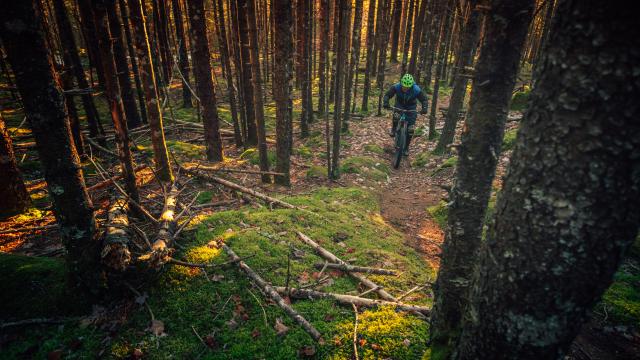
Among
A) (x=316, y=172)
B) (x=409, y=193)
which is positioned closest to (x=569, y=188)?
(x=409, y=193)

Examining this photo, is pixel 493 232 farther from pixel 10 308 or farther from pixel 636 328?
pixel 10 308

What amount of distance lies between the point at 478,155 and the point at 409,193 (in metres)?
7.40

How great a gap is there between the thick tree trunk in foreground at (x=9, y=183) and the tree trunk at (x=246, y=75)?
20.4ft

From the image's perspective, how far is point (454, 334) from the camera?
2.80 meters

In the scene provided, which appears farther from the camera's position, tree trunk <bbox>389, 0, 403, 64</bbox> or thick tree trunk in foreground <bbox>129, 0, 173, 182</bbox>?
tree trunk <bbox>389, 0, 403, 64</bbox>

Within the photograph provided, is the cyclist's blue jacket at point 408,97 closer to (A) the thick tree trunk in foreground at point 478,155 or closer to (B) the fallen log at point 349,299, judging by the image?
(B) the fallen log at point 349,299

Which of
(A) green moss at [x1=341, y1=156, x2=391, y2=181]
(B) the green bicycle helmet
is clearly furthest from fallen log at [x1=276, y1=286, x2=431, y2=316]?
(B) the green bicycle helmet

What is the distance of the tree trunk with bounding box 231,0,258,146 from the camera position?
31.1 ft

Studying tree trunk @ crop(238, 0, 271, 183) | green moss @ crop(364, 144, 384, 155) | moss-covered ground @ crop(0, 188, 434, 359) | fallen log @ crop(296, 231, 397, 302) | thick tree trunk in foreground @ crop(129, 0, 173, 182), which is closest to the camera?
moss-covered ground @ crop(0, 188, 434, 359)

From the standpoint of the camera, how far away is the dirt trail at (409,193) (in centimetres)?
735

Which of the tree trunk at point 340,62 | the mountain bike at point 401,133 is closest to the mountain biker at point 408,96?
the mountain bike at point 401,133

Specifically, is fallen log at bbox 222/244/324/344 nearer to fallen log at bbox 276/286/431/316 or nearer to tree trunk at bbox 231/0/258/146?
fallen log at bbox 276/286/431/316

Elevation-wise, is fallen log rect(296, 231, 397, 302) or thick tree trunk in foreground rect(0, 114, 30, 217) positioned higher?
thick tree trunk in foreground rect(0, 114, 30, 217)

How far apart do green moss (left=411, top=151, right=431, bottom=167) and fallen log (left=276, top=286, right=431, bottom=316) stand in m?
8.31
